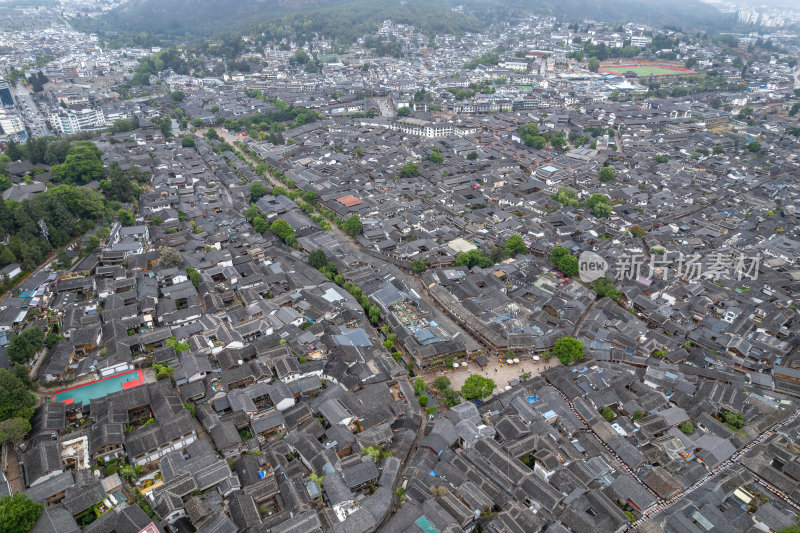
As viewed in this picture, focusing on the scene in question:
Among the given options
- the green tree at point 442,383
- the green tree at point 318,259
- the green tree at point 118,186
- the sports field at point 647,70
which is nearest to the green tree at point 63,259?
the green tree at point 118,186

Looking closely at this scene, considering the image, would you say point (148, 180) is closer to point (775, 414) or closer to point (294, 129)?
point (294, 129)

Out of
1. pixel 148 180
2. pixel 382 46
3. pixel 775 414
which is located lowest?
pixel 775 414

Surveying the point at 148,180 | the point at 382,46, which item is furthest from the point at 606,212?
the point at 382,46

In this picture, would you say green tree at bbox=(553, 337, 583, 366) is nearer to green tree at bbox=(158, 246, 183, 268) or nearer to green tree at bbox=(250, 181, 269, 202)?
green tree at bbox=(158, 246, 183, 268)

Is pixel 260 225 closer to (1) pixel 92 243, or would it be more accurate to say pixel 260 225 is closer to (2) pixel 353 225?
(2) pixel 353 225

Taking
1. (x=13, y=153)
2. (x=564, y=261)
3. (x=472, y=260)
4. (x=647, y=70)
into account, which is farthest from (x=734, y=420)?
(x=647, y=70)

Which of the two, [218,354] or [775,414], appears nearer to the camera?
[775,414]

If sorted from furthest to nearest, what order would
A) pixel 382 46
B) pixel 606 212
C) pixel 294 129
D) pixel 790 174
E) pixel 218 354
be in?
1. pixel 382 46
2. pixel 294 129
3. pixel 790 174
4. pixel 606 212
5. pixel 218 354

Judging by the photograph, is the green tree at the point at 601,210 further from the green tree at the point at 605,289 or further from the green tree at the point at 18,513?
the green tree at the point at 18,513
